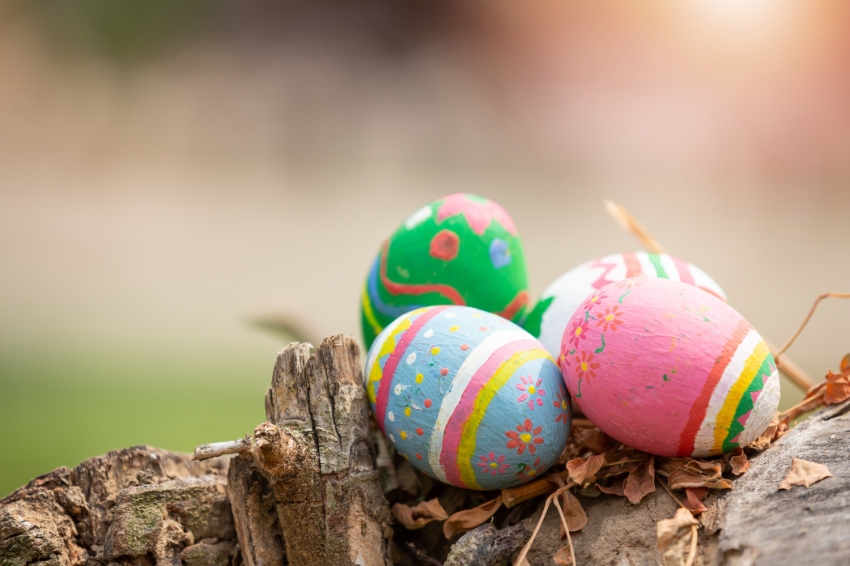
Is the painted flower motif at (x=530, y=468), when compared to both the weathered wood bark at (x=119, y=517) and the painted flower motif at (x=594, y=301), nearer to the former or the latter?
the painted flower motif at (x=594, y=301)

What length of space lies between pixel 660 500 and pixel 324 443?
67 cm

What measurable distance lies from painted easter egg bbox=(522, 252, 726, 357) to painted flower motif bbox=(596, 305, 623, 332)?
0.84ft

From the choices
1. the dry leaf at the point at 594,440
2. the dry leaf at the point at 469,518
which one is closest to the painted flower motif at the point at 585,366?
the dry leaf at the point at 594,440

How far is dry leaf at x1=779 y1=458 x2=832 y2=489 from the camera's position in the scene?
1.05m

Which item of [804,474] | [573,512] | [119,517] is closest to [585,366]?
Result: [573,512]

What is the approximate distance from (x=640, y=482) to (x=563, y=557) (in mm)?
212

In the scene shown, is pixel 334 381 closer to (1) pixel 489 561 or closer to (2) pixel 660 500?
(1) pixel 489 561

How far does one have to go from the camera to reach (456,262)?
1.52 meters

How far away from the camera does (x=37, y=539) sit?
120 centimetres

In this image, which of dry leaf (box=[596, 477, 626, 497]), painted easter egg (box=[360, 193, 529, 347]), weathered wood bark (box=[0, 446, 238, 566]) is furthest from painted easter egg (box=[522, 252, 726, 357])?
weathered wood bark (box=[0, 446, 238, 566])

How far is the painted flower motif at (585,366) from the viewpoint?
3.79 feet

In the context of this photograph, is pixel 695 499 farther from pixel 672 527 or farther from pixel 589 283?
pixel 589 283

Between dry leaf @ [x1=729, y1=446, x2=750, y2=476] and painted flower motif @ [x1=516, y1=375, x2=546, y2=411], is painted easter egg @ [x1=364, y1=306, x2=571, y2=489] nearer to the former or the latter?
painted flower motif @ [x1=516, y1=375, x2=546, y2=411]

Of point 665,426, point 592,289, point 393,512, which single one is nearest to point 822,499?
point 665,426
